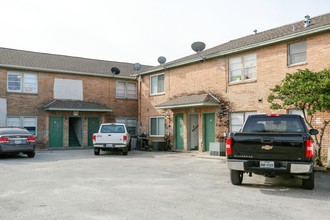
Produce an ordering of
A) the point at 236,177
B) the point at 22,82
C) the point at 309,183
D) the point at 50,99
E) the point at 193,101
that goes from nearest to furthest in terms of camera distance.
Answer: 1. the point at 309,183
2. the point at 236,177
3. the point at 193,101
4. the point at 22,82
5. the point at 50,99

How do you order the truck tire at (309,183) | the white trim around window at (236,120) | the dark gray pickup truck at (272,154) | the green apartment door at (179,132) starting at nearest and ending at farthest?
the dark gray pickup truck at (272,154) → the truck tire at (309,183) → the white trim around window at (236,120) → the green apartment door at (179,132)

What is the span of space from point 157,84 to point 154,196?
1719 cm

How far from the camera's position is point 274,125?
955 cm

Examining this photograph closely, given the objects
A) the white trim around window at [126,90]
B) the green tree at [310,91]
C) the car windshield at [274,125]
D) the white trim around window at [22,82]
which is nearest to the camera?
the car windshield at [274,125]

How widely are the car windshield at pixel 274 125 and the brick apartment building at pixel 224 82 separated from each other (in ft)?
13.7

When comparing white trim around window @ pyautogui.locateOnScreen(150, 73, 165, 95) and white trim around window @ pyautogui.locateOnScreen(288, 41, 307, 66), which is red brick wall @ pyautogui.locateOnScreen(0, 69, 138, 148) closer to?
white trim around window @ pyautogui.locateOnScreen(150, 73, 165, 95)

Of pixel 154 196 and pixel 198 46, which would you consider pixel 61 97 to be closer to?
pixel 198 46

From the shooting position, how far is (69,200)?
7191 mm

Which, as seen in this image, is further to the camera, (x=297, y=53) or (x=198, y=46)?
(x=198, y=46)

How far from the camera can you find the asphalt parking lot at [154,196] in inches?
241

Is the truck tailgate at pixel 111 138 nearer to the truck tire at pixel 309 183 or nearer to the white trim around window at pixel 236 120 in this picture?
the white trim around window at pixel 236 120

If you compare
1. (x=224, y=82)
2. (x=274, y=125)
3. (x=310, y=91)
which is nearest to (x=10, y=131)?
(x=224, y=82)

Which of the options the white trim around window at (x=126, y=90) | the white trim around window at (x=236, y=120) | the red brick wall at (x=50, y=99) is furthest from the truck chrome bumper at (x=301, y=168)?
the white trim around window at (x=126, y=90)

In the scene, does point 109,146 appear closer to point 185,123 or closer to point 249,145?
point 185,123
